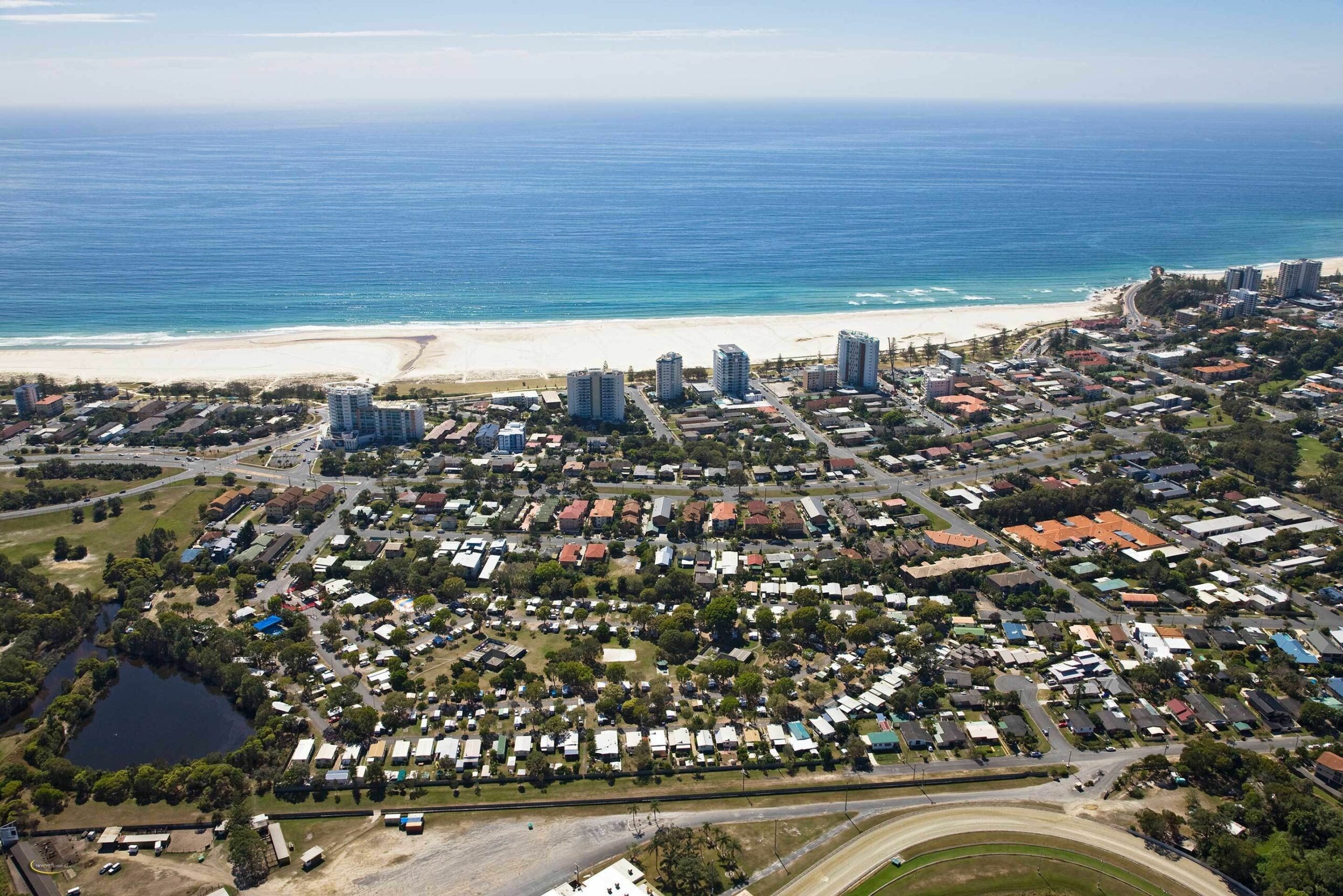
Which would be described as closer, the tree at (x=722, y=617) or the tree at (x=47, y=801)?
the tree at (x=47, y=801)

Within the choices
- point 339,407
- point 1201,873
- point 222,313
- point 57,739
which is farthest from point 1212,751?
point 222,313

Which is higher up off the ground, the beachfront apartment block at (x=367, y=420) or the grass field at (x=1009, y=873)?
the beachfront apartment block at (x=367, y=420)

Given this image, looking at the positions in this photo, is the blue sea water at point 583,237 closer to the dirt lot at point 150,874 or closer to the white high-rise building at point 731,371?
the white high-rise building at point 731,371

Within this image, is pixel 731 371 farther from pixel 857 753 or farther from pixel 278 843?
pixel 278 843

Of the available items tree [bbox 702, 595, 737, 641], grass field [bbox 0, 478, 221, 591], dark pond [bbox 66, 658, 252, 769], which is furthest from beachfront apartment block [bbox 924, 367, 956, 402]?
dark pond [bbox 66, 658, 252, 769]

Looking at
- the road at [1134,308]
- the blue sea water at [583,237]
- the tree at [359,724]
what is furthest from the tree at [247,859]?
the road at [1134,308]
